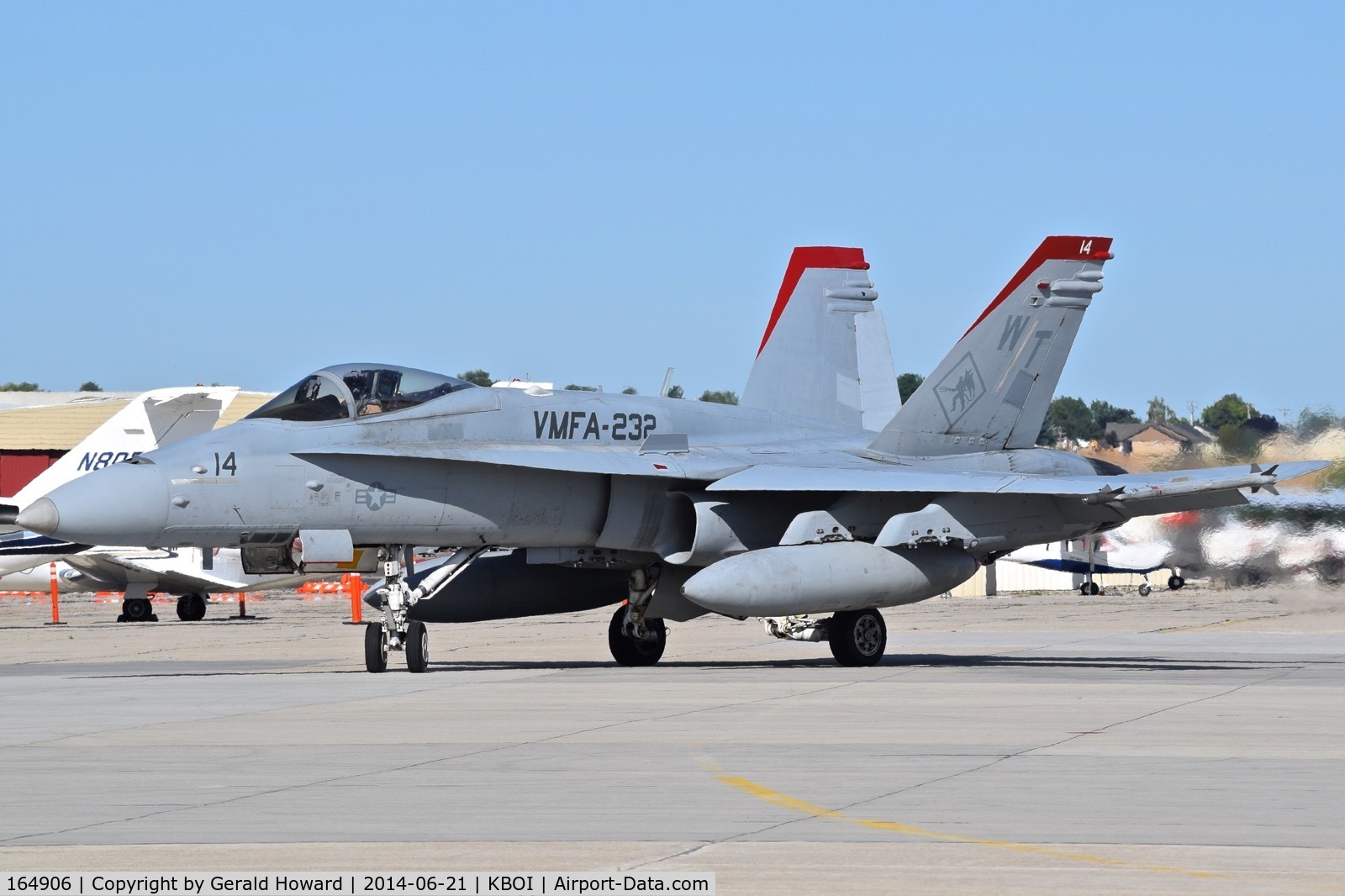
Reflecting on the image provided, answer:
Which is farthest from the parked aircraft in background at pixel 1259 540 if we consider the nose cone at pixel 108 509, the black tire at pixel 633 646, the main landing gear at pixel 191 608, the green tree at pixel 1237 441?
the main landing gear at pixel 191 608

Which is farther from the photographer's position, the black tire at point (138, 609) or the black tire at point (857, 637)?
the black tire at point (138, 609)

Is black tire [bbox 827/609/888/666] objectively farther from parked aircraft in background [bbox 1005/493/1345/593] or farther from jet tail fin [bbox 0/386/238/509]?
jet tail fin [bbox 0/386/238/509]

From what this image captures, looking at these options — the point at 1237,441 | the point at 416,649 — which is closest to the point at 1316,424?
the point at 1237,441

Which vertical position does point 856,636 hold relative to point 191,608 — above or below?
below

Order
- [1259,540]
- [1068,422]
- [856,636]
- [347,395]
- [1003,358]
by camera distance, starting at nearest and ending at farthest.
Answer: [347,395], [856,636], [1003,358], [1259,540], [1068,422]

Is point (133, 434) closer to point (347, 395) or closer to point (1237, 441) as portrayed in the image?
point (347, 395)

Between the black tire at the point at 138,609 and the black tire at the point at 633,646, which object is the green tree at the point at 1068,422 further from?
the black tire at the point at 633,646

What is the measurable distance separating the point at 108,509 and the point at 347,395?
8.28ft

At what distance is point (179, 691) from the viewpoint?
1444cm

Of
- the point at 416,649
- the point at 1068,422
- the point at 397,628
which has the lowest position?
the point at 416,649

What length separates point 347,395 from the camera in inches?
621

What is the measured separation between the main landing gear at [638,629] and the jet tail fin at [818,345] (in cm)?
398

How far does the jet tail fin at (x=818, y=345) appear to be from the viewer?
2127cm

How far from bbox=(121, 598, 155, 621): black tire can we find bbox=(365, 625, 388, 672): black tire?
19.9 meters
